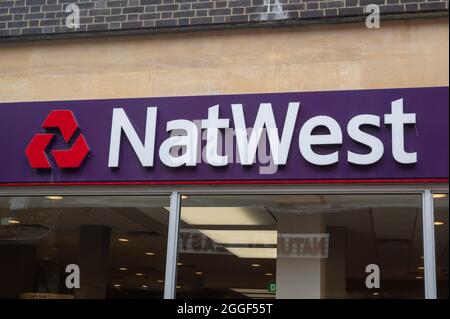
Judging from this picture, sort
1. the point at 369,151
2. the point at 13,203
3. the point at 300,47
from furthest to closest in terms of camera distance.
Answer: the point at 13,203, the point at 300,47, the point at 369,151

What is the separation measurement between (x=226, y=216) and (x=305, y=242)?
80 cm

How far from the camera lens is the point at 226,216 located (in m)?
6.51

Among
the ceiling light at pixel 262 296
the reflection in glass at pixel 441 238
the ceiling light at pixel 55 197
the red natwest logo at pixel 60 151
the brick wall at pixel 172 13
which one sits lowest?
the ceiling light at pixel 262 296

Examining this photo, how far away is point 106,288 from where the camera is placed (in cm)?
713

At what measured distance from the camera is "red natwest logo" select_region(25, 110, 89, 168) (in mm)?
6398

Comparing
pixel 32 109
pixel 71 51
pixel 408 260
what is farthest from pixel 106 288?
pixel 408 260

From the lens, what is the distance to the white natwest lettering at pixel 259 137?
5.84 m

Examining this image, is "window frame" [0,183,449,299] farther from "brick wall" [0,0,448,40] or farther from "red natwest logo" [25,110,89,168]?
"brick wall" [0,0,448,40]

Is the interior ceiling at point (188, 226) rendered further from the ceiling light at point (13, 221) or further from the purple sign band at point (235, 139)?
the purple sign band at point (235, 139)

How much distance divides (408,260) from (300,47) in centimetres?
223

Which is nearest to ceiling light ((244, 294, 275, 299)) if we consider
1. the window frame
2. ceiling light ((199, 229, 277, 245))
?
ceiling light ((199, 229, 277, 245))

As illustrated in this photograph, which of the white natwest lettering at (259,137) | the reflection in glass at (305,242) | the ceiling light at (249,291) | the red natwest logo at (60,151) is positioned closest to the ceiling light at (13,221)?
the red natwest logo at (60,151)

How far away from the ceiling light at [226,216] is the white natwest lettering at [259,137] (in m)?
0.50
